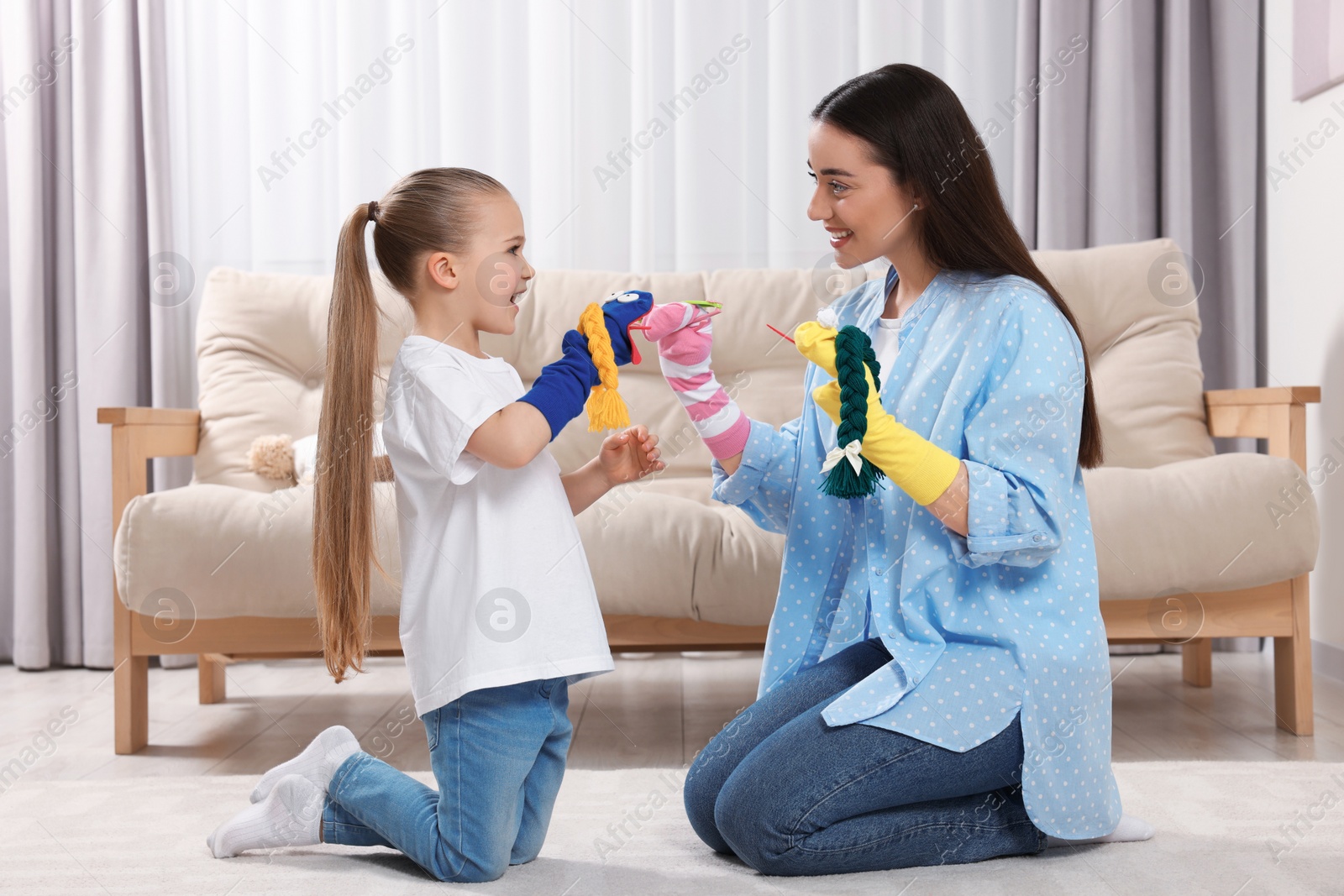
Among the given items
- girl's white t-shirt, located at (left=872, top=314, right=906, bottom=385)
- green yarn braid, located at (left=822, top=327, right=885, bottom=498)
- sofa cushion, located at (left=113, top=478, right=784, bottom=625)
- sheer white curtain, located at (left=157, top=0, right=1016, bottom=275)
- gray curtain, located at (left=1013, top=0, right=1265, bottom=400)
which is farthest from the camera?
sheer white curtain, located at (left=157, top=0, right=1016, bottom=275)

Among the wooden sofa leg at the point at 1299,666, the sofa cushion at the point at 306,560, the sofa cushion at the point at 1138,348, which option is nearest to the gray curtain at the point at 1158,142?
the sofa cushion at the point at 1138,348

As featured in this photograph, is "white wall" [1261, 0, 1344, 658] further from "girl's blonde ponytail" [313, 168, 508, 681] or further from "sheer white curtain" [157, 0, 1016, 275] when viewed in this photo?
"girl's blonde ponytail" [313, 168, 508, 681]

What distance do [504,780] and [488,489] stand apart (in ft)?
1.00

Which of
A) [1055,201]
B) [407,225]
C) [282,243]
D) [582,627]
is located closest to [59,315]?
[282,243]

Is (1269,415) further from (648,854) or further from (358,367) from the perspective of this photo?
(358,367)

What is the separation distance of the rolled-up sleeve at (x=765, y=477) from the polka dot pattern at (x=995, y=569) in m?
0.08

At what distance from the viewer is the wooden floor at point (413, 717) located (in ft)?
5.90

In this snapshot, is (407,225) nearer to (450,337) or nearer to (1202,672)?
(450,337)

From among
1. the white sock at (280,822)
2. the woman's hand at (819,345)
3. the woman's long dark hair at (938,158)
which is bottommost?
the white sock at (280,822)

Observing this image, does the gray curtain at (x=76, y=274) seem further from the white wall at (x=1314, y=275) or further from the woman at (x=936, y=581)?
the white wall at (x=1314, y=275)

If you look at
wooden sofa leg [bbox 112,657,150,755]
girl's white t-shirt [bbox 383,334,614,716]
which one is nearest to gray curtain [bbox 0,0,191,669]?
wooden sofa leg [bbox 112,657,150,755]

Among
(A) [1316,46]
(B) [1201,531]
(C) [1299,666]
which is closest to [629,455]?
(B) [1201,531]

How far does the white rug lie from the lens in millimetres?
1161

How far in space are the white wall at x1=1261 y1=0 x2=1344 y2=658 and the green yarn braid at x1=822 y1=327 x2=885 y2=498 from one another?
5.47 feet
